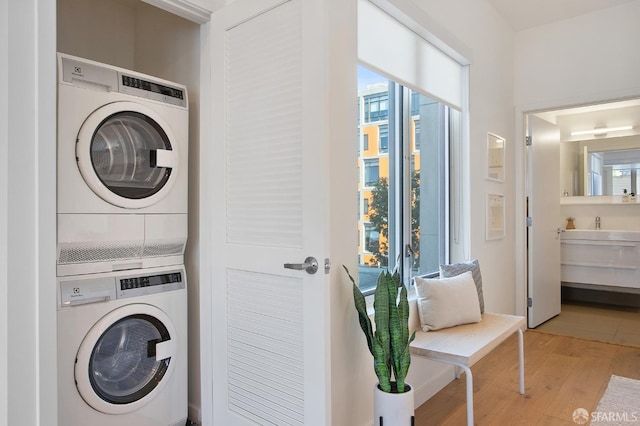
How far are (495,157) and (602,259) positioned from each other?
2.20 metres

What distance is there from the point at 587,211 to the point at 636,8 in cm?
245

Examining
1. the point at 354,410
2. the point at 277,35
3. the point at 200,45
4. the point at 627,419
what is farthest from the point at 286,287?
the point at 627,419

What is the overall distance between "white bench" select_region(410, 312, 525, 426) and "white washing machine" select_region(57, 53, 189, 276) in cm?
135

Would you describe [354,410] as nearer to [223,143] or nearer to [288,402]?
[288,402]

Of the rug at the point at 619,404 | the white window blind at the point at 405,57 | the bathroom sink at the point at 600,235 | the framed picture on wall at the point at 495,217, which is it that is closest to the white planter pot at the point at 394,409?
the rug at the point at 619,404

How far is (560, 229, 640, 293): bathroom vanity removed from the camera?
4371mm

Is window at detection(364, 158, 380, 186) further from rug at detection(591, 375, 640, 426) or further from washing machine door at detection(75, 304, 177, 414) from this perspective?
rug at detection(591, 375, 640, 426)

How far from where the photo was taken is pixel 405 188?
8.70ft

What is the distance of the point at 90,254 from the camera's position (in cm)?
180

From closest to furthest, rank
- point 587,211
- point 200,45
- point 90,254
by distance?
point 90,254
point 200,45
point 587,211

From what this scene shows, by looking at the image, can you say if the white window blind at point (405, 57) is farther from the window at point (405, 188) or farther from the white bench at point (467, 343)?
the white bench at point (467, 343)

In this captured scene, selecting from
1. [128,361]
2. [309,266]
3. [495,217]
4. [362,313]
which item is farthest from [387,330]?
[495,217]

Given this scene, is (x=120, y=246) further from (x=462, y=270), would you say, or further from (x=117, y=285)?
(x=462, y=270)

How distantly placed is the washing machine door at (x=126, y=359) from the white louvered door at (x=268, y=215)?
28cm
